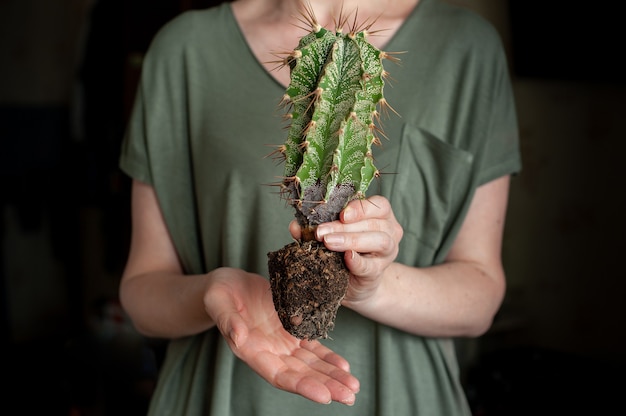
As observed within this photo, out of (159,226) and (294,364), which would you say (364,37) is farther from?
(159,226)

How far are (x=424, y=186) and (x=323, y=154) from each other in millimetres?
361

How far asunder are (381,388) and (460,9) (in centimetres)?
67

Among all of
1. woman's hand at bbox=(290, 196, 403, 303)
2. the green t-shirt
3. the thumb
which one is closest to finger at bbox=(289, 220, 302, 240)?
woman's hand at bbox=(290, 196, 403, 303)

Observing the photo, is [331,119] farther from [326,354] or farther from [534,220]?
[534,220]

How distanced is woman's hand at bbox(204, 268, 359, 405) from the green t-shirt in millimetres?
171

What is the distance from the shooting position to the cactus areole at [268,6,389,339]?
86 centimetres

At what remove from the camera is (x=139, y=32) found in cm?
298

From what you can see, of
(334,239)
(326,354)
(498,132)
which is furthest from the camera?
(498,132)

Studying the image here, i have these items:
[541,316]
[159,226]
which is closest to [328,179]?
[159,226]

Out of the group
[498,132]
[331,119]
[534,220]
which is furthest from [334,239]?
[534,220]

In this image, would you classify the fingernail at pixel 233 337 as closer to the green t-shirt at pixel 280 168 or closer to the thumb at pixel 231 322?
the thumb at pixel 231 322

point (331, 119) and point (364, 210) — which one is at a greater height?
point (331, 119)

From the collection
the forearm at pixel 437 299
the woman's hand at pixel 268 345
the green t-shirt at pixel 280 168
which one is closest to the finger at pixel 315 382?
the woman's hand at pixel 268 345

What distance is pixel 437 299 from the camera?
1126mm
